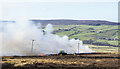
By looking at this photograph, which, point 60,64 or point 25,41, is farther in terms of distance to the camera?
point 25,41

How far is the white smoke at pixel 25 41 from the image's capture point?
Result: 390ft

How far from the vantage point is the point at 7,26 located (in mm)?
135875

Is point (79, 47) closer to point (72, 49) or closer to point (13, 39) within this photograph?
point (72, 49)

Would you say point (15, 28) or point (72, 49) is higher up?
point (15, 28)

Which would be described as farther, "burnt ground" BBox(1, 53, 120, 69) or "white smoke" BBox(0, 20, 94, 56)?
"white smoke" BBox(0, 20, 94, 56)

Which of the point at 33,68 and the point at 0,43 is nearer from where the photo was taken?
the point at 33,68

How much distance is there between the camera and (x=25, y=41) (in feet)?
412

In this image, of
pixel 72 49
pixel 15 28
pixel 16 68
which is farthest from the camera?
pixel 72 49

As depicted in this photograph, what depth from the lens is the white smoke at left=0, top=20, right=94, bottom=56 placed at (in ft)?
390

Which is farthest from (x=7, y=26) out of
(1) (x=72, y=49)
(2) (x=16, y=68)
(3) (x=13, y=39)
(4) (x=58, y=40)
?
(2) (x=16, y=68)

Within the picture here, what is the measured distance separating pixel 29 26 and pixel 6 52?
67.4 feet

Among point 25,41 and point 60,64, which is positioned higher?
point 25,41

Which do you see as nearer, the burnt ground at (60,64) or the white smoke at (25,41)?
the burnt ground at (60,64)

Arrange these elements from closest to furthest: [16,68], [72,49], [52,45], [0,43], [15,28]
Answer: [16,68]
[0,43]
[15,28]
[52,45]
[72,49]
